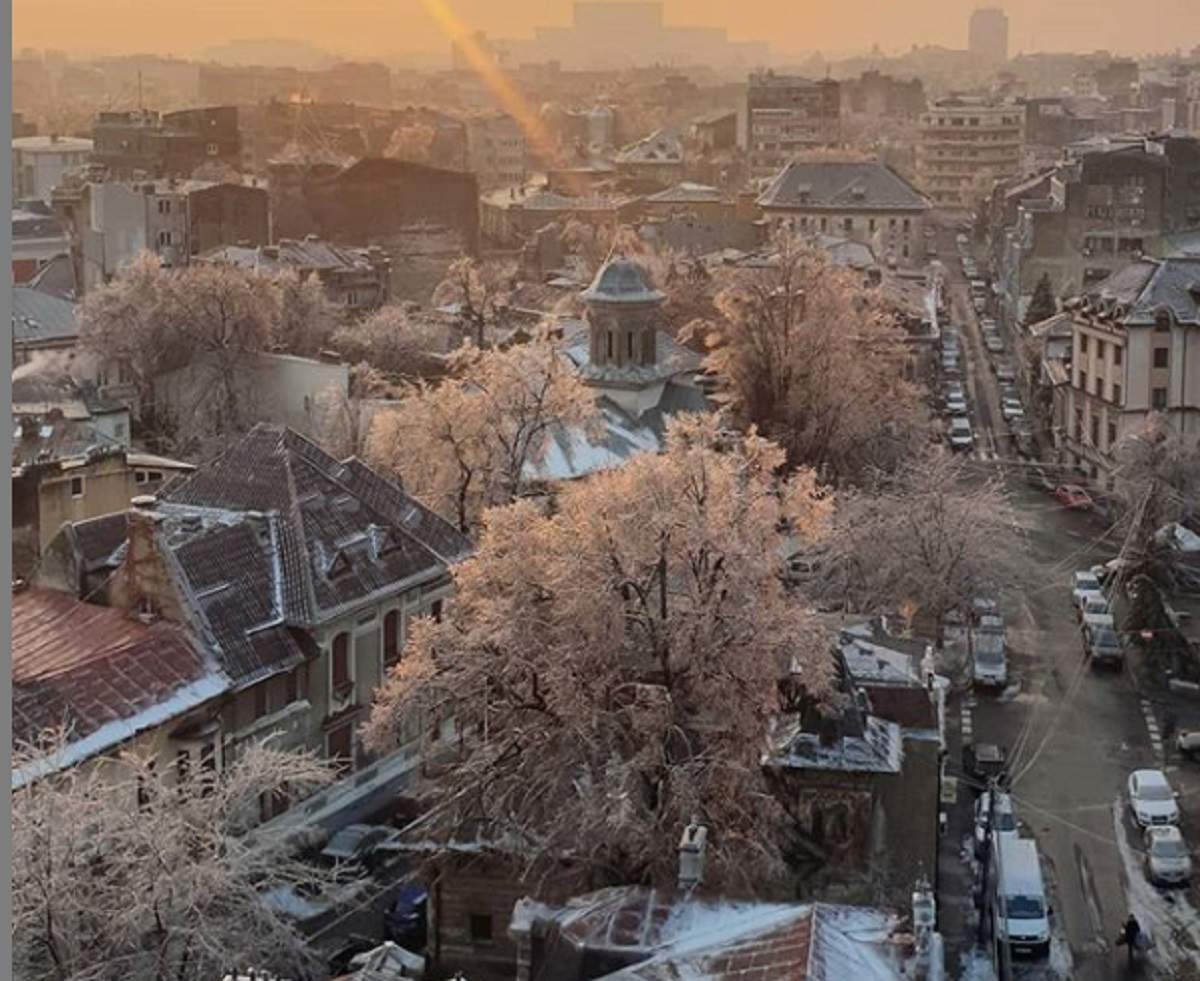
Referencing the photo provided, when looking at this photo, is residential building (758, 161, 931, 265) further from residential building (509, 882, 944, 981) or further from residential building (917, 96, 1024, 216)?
residential building (509, 882, 944, 981)

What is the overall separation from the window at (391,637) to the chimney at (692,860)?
4366mm

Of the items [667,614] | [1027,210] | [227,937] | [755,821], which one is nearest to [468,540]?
[667,614]

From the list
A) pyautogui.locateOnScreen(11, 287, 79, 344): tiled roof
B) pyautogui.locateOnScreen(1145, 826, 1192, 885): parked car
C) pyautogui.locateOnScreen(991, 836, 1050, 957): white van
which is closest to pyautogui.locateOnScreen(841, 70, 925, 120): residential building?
pyautogui.locateOnScreen(11, 287, 79, 344): tiled roof

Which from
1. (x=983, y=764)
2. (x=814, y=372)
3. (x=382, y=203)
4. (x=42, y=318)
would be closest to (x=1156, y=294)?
(x=814, y=372)

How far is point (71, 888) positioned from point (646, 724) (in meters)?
3.08

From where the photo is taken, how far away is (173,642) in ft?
37.7

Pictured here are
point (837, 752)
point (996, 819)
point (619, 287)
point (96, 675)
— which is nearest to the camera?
point (837, 752)

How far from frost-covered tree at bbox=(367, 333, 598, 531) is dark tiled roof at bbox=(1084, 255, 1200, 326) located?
837cm

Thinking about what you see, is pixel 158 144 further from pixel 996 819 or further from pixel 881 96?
pixel 881 96

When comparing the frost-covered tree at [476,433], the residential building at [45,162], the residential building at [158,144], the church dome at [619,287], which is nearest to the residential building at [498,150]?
the residential building at [158,144]

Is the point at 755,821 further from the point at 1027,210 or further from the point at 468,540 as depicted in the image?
the point at 1027,210

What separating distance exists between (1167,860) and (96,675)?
6534 mm

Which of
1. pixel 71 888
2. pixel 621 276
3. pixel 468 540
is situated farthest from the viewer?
pixel 621 276

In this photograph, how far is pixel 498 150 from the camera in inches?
2494
